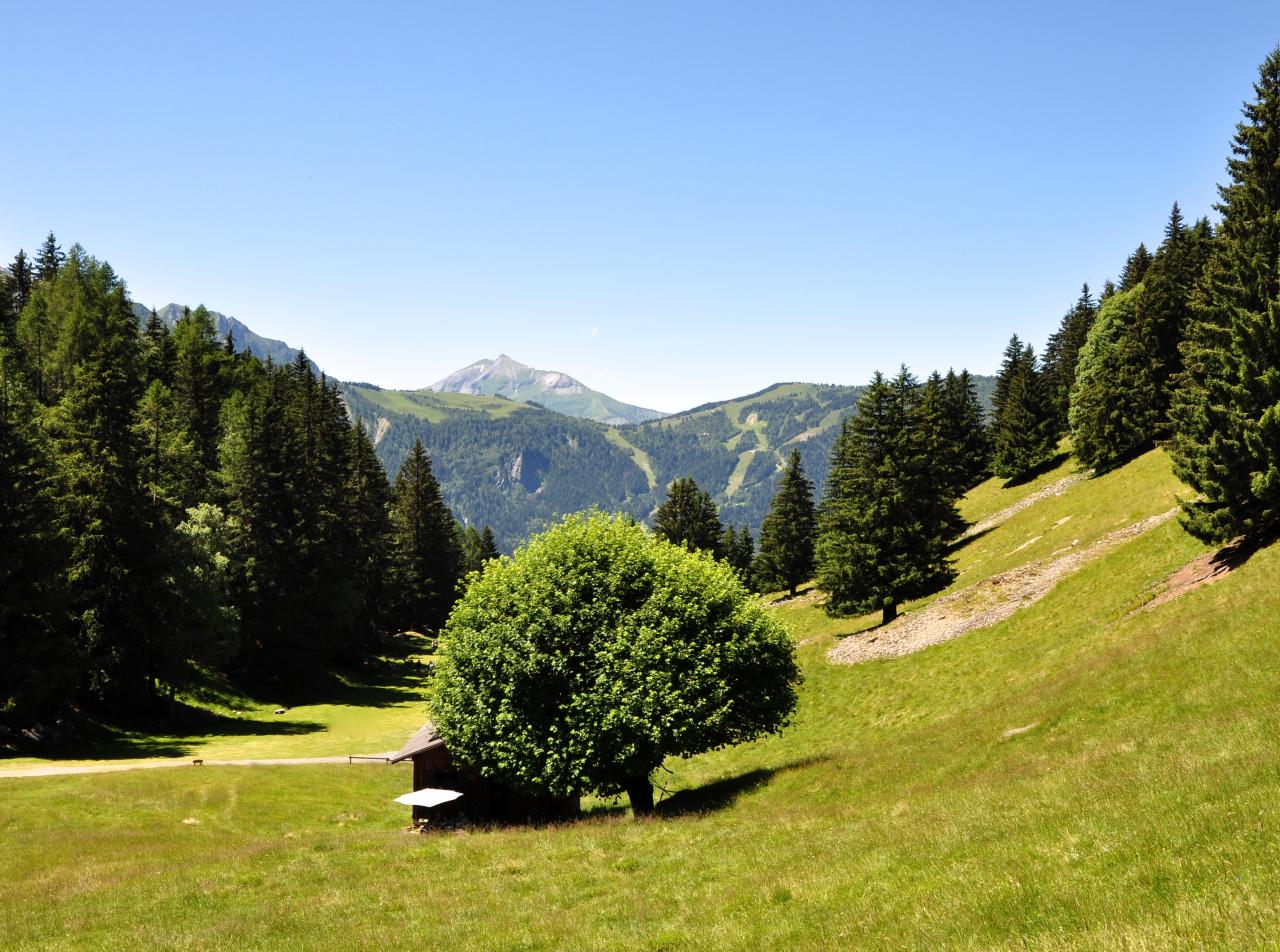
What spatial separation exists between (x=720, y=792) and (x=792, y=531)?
61.5 m

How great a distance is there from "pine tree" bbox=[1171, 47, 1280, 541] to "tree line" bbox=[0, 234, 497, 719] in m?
56.2

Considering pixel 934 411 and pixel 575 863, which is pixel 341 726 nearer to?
pixel 575 863

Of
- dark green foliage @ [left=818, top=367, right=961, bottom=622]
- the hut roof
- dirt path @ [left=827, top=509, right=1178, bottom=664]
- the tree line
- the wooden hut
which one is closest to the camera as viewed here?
the hut roof

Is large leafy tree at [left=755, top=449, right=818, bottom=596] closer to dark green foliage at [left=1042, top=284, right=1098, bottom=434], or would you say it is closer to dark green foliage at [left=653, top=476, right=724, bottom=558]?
dark green foliage at [left=653, top=476, right=724, bottom=558]

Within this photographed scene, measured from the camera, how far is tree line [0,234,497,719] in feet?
139

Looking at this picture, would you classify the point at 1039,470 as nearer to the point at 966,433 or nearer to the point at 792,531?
the point at 966,433

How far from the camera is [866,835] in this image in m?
17.4

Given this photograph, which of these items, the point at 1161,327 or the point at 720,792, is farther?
the point at 1161,327

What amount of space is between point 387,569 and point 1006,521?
68.2m

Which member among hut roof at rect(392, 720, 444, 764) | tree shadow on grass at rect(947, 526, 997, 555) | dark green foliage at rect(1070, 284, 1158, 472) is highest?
dark green foliage at rect(1070, 284, 1158, 472)

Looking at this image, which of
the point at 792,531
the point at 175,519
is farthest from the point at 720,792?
the point at 792,531

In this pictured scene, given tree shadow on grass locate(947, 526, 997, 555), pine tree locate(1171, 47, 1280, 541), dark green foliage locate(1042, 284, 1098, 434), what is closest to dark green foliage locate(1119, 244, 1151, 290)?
dark green foliage locate(1042, 284, 1098, 434)

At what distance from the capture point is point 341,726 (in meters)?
56.2

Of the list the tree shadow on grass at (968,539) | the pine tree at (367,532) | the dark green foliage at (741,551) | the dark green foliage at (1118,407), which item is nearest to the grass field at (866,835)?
the tree shadow on grass at (968,539)
